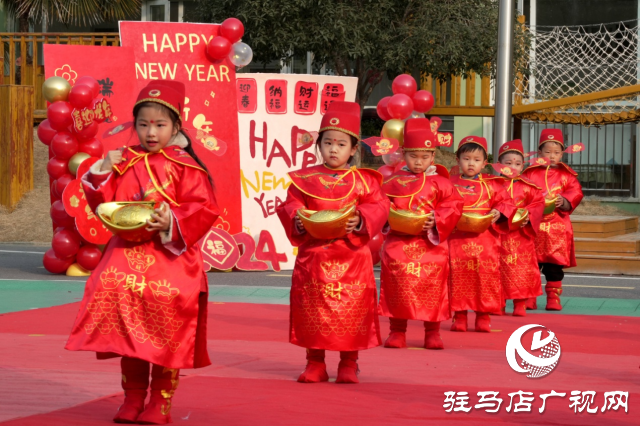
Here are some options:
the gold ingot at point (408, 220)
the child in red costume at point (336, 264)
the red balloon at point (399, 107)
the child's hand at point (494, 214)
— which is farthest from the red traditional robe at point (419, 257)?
the red balloon at point (399, 107)

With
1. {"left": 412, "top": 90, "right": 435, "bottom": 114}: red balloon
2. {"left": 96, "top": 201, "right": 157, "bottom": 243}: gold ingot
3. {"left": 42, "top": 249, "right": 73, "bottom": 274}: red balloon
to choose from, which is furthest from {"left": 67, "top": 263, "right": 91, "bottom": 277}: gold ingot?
{"left": 96, "top": 201, "right": 157, "bottom": 243}: gold ingot

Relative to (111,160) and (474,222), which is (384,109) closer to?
(474,222)

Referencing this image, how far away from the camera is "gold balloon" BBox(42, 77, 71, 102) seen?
10.2 meters

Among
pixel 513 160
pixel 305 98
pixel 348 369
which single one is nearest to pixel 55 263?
pixel 305 98

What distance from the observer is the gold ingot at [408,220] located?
6.03 m

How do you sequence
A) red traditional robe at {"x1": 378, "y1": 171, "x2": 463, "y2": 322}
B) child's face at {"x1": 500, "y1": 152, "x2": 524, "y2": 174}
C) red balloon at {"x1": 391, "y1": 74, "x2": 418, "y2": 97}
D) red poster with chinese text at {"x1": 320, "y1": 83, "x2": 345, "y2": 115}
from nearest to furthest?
1. red traditional robe at {"x1": 378, "y1": 171, "x2": 463, "y2": 322}
2. child's face at {"x1": 500, "y1": 152, "x2": 524, "y2": 174}
3. red balloon at {"x1": 391, "y1": 74, "x2": 418, "y2": 97}
4. red poster with chinese text at {"x1": 320, "y1": 83, "x2": 345, "y2": 115}

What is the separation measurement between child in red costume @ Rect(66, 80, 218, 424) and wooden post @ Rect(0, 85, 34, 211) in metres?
12.7

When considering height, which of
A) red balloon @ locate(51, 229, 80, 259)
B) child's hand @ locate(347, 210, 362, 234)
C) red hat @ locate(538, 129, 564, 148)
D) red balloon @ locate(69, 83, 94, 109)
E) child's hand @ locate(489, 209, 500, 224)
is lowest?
red balloon @ locate(51, 229, 80, 259)

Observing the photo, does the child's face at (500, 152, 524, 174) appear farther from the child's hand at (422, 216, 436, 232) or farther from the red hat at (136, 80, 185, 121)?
the red hat at (136, 80, 185, 121)

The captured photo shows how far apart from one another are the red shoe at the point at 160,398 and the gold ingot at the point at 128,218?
21.0 inches

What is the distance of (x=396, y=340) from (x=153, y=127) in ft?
9.16

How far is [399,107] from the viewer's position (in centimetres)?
882

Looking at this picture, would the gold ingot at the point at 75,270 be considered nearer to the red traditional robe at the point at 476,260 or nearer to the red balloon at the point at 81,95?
the red balloon at the point at 81,95

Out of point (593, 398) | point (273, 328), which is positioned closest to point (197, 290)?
point (593, 398)
